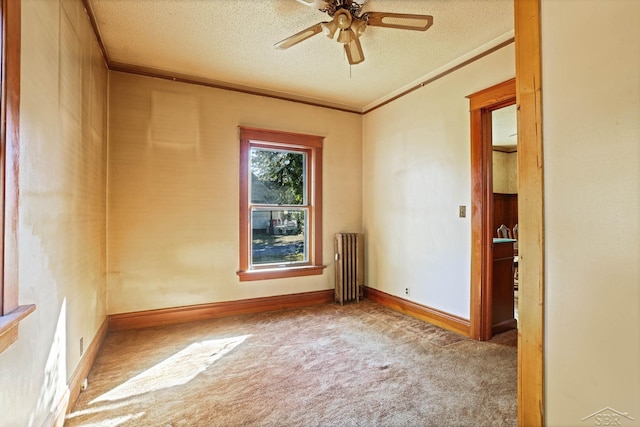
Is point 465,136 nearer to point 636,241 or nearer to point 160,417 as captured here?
point 636,241

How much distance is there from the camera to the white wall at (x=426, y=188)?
3127 mm

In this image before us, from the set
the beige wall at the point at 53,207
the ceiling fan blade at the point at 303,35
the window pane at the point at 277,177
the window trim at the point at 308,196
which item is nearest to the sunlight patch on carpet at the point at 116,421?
the beige wall at the point at 53,207

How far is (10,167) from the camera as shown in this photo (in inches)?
47.8

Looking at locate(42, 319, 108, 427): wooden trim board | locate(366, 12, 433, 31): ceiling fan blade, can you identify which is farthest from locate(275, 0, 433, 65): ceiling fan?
locate(42, 319, 108, 427): wooden trim board

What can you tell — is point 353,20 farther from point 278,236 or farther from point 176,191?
point 278,236

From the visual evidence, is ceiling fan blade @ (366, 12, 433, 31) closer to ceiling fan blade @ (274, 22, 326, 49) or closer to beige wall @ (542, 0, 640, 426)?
ceiling fan blade @ (274, 22, 326, 49)

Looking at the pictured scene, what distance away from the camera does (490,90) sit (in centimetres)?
286

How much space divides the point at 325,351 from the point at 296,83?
9.77 ft

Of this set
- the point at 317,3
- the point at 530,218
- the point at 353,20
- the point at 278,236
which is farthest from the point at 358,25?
the point at 278,236

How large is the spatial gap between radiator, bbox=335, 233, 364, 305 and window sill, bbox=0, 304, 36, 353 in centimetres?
335

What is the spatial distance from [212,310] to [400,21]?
3.43 meters

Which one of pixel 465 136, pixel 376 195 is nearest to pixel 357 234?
pixel 376 195

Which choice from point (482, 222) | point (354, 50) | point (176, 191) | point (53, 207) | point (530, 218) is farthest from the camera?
point (176, 191)

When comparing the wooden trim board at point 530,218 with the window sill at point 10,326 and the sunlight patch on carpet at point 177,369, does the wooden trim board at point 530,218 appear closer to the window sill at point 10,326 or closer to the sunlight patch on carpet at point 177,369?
the window sill at point 10,326
